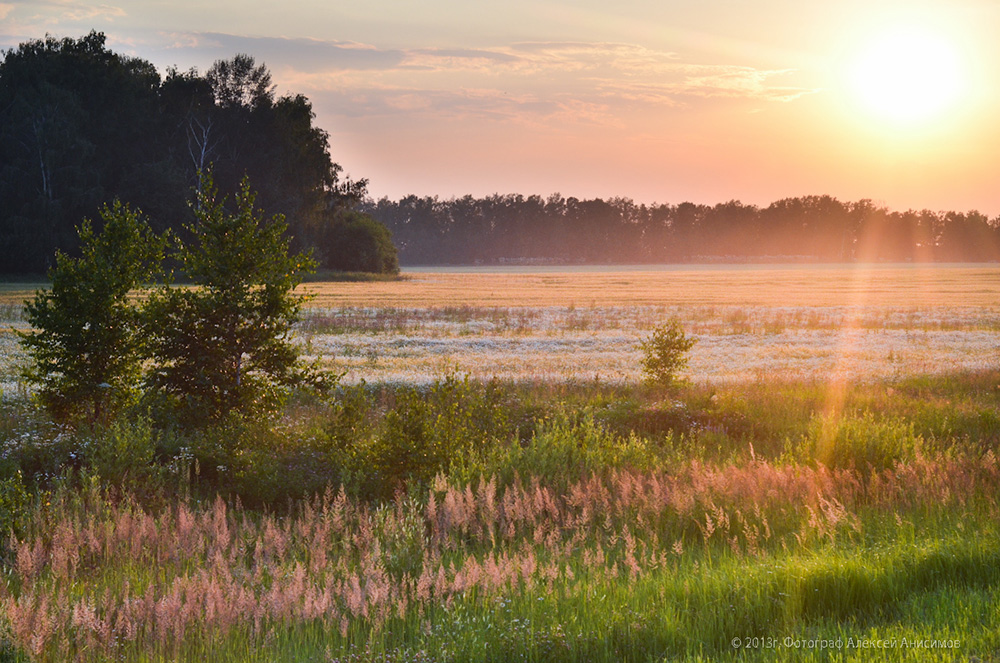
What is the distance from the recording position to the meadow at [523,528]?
507cm

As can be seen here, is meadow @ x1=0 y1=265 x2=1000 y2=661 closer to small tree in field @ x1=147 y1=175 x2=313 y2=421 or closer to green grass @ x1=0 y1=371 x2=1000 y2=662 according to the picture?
green grass @ x1=0 y1=371 x2=1000 y2=662

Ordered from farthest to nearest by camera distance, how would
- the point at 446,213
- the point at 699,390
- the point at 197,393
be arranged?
the point at 446,213 → the point at 699,390 → the point at 197,393

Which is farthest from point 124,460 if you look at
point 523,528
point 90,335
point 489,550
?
point 489,550

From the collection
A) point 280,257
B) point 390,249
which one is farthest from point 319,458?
point 390,249

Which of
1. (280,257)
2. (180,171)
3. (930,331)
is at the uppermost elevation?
(180,171)

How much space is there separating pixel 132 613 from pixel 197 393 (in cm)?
836

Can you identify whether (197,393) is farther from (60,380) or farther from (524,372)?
(524,372)

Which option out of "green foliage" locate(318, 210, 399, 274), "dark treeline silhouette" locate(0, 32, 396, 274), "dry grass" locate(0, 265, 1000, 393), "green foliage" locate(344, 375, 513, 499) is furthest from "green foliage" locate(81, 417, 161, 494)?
"green foliage" locate(318, 210, 399, 274)

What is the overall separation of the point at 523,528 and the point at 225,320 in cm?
741

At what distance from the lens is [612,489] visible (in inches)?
370

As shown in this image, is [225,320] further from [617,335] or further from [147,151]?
[147,151]

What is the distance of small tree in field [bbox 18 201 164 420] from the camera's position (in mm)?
13453

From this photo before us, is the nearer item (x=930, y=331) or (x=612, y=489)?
(x=612, y=489)

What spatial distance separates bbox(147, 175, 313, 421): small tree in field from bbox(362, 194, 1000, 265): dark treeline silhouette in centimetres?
15408
